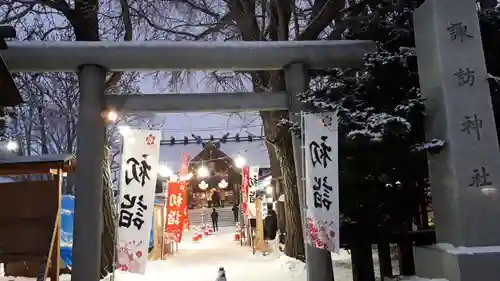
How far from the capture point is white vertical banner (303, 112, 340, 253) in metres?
6.89

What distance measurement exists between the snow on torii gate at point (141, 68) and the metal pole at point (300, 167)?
0.02 meters

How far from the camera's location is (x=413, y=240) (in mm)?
7590

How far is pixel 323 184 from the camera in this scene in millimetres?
6992

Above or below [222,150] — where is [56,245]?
below

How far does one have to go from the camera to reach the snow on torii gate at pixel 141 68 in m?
7.55

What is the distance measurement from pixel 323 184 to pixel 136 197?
301cm

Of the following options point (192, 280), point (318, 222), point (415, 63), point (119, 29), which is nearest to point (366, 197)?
point (318, 222)

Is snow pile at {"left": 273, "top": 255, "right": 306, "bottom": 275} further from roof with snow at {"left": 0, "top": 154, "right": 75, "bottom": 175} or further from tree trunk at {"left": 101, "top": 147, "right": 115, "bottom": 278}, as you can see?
roof with snow at {"left": 0, "top": 154, "right": 75, "bottom": 175}

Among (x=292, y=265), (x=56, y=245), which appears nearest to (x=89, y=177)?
(x=56, y=245)

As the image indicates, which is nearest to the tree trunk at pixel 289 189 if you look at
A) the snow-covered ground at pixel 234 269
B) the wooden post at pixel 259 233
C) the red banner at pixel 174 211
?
the snow-covered ground at pixel 234 269

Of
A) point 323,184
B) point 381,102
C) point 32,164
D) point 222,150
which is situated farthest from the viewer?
point 222,150

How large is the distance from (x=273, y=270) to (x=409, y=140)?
7.06 metres

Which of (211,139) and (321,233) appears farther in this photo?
(211,139)

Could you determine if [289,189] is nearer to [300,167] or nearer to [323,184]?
[300,167]
